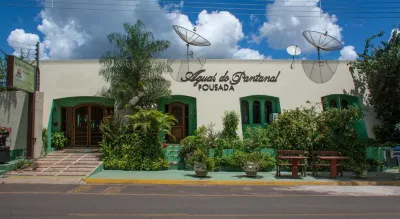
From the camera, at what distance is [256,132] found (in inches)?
699

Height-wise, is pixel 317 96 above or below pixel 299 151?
above

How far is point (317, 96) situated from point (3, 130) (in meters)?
15.9

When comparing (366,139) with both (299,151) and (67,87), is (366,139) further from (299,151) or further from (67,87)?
(67,87)

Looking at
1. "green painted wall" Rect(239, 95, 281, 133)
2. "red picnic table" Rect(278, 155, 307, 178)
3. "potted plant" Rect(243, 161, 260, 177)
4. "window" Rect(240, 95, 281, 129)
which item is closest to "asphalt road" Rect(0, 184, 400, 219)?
"potted plant" Rect(243, 161, 260, 177)

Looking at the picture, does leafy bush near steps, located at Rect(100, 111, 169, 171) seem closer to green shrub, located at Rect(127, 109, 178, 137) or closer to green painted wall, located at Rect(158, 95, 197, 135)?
green shrub, located at Rect(127, 109, 178, 137)

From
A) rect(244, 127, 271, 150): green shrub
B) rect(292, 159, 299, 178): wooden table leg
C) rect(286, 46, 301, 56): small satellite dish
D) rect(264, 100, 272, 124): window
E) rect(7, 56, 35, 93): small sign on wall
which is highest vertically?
rect(286, 46, 301, 56): small satellite dish

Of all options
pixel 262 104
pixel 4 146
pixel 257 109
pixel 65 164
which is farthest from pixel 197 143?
pixel 4 146

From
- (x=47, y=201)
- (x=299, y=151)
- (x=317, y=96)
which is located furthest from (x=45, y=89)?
(x=317, y=96)

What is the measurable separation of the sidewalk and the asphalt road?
0.98 metres

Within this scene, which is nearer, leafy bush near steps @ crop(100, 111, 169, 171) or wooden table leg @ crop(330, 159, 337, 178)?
wooden table leg @ crop(330, 159, 337, 178)

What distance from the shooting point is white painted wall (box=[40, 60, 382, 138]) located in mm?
18828

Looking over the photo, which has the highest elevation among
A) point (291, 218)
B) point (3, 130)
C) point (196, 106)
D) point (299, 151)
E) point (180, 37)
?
point (180, 37)

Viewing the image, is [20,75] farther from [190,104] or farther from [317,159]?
[317,159]

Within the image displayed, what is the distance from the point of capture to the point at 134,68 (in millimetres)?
17141
